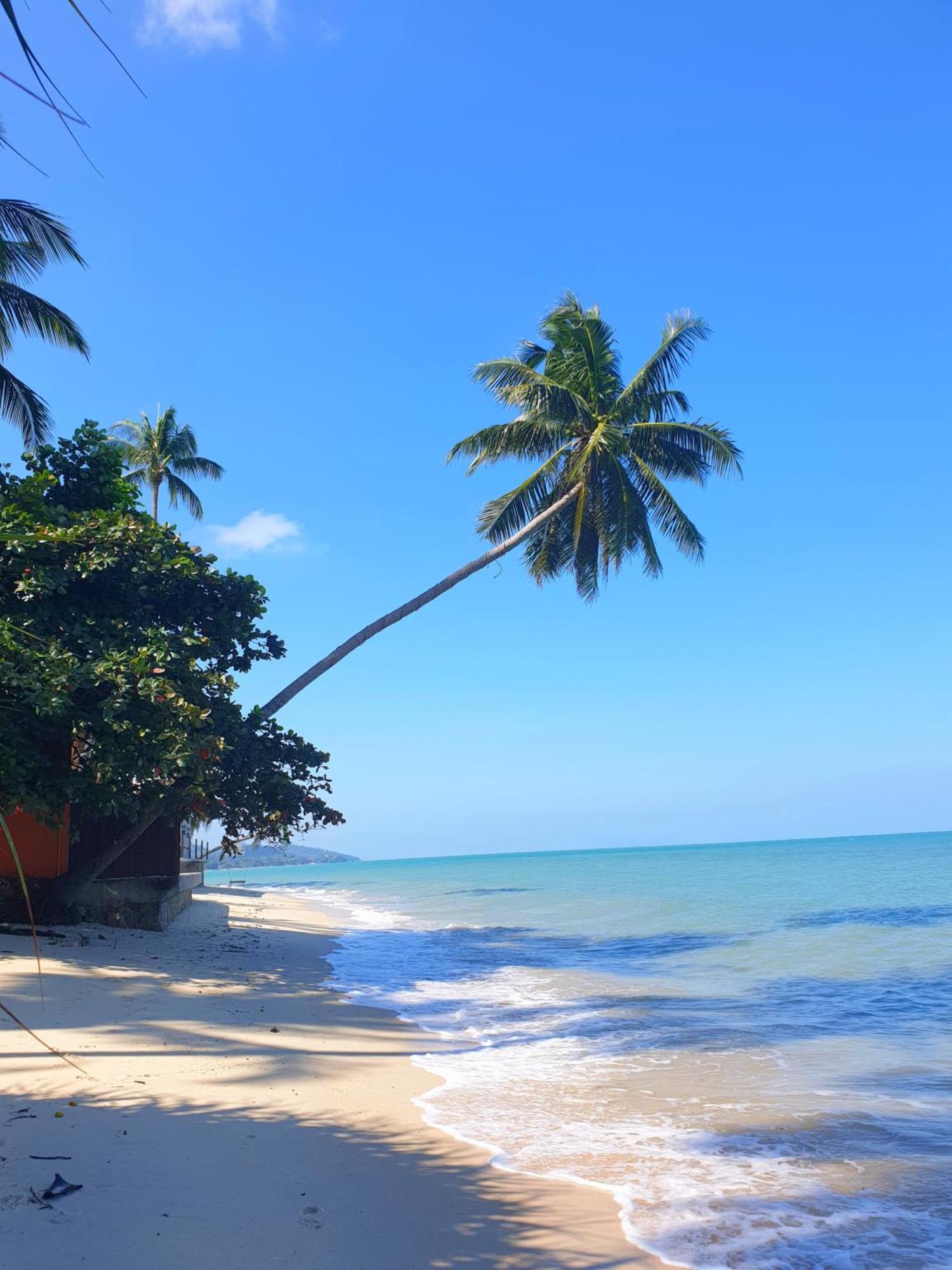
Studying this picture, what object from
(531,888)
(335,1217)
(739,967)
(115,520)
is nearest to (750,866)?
(531,888)

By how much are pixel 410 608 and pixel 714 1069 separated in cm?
966

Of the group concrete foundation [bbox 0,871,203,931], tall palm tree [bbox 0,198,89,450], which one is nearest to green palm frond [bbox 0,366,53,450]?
tall palm tree [bbox 0,198,89,450]

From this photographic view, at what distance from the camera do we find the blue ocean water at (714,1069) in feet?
16.1

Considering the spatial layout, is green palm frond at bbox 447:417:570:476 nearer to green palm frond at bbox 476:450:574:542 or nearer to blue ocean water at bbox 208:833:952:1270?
green palm frond at bbox 476:450:574:542

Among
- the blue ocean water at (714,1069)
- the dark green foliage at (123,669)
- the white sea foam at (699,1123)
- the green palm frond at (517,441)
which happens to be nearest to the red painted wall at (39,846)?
the dark green foliage at (123,669)

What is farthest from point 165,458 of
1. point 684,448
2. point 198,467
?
point 684,448

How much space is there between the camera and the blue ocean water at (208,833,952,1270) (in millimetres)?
4895

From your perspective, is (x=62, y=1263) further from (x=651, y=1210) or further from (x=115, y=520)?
(x=115, y=520)

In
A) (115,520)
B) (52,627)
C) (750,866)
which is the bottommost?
(750,866)

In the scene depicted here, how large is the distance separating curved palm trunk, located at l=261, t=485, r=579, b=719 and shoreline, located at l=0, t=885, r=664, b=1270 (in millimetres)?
6029

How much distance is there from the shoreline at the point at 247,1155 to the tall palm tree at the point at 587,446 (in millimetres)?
10725

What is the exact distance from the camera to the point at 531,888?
41719mm

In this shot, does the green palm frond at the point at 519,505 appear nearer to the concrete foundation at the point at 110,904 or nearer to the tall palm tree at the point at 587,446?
the tall palm tree at the point at 587,446

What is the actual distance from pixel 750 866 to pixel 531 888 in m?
24.8
